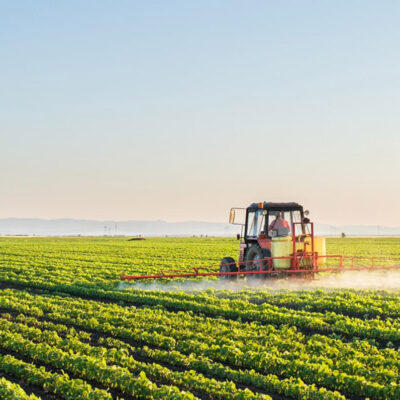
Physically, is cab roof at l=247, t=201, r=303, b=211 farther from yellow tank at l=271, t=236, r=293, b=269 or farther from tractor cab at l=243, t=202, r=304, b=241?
yellow tank at l=271, t=236, r=293, b=269

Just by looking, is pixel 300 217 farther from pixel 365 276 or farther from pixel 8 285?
pixel 8 285

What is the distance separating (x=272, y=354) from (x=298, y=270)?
7.94 meters

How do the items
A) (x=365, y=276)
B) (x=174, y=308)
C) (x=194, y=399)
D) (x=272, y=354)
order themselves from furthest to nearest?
(x=365, y=276), (x=174, y=308), (x=272, y=354), (x=194, y=399)

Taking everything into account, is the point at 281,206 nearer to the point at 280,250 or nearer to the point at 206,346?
the point at 280,250

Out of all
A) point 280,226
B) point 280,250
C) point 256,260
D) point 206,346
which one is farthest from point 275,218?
point 206,346

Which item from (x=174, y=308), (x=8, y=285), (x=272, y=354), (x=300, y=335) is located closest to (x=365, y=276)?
(x=174, y=308)

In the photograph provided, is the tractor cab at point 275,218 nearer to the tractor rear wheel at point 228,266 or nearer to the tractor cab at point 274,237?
the tractor cab at point 274,237

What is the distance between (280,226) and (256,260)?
1473 millimetres

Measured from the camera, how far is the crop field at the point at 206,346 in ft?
26.2

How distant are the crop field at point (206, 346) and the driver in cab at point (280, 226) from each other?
7.22 feet

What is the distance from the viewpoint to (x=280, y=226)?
18.3 metres

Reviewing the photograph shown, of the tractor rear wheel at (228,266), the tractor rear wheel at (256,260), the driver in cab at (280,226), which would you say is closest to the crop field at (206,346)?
the tractor rear wheel at (256,260)

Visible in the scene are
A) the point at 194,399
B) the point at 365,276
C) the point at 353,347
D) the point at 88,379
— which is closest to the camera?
the point at 194,399

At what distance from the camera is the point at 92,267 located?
2983cm
